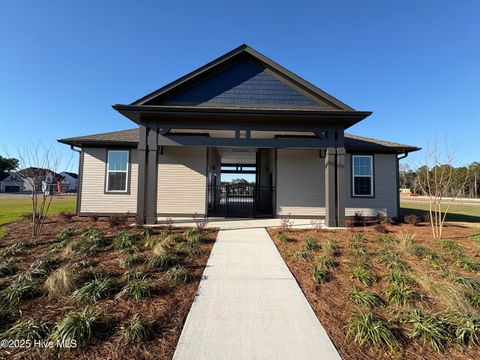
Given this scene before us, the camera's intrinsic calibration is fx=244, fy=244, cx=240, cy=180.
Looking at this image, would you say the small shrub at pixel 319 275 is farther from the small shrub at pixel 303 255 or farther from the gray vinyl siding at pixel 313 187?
the gray vinyl siding at pixel 313 187

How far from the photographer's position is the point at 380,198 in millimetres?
11352

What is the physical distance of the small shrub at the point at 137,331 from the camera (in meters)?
2.61

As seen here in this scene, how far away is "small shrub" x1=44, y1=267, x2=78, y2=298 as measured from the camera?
3.57 m

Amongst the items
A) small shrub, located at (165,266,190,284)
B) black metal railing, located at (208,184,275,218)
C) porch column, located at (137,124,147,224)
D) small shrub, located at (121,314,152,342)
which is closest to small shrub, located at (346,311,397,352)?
small shrub, located at (121,314,152,342)

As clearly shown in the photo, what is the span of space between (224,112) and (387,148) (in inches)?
307

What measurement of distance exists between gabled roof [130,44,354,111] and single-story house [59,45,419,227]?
0.13 feet

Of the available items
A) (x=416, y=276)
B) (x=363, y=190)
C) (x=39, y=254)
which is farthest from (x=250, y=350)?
(x=363, y=190)

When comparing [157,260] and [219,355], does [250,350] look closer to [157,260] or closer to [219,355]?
[219,355]

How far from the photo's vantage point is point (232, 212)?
40.4 feet

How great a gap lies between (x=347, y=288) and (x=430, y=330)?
4.17 feet

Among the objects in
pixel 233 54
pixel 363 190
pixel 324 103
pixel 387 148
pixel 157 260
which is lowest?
pixel 157 260

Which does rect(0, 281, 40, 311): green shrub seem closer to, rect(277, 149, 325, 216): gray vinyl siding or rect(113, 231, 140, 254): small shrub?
rect(113, 231, 140, 254): small shrub

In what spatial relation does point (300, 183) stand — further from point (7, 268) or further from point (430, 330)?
point (7, 268)

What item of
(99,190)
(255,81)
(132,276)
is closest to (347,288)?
(132,276)
